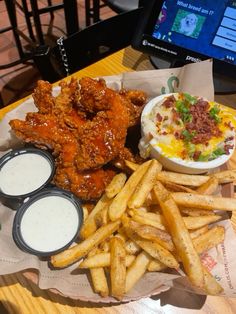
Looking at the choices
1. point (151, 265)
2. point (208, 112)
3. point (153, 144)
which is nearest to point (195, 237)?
point (151, 265)

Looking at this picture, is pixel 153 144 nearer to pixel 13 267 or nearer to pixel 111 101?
pixel 111 101

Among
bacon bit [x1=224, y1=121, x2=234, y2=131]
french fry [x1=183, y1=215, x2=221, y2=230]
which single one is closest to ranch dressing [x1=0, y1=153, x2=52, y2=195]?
french fry [x1=183, y1=215, x2=221, y2=230]

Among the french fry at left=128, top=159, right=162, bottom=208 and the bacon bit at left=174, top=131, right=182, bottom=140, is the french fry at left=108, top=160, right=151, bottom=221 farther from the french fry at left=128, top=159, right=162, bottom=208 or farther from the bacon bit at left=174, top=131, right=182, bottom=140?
the bacon bit at left=174, top=131, right=182, bottom=140

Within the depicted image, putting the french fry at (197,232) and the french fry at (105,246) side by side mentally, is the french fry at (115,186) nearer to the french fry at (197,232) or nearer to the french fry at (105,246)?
the french fry at (105,246)

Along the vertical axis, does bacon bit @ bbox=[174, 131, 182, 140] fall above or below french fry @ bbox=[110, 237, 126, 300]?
above

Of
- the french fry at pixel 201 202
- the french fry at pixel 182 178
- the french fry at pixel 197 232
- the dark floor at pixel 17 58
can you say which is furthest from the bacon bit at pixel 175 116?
the dark floor at pixel 17 58

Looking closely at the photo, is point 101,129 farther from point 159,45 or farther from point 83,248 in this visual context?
point 159,45
